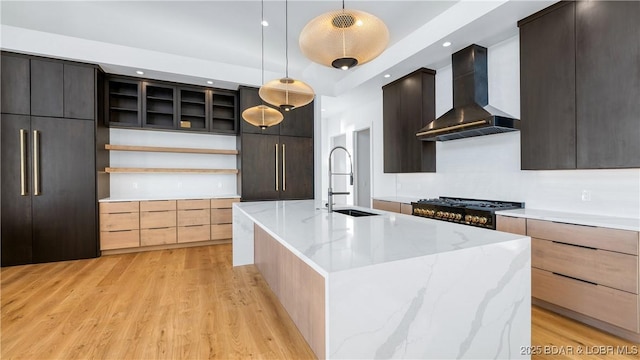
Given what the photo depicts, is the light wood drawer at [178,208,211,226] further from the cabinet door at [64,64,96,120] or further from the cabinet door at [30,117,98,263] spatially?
the cabinet door at [64,64,96,120]

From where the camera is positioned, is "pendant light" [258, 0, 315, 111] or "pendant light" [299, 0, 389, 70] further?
"pendant light" [258, 0, 315, 111]

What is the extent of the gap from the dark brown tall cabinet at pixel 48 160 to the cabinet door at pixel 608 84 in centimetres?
545

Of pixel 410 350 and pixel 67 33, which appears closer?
pixel 410 350

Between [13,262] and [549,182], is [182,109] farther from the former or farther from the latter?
[549,182]

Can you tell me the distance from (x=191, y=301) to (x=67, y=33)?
12.3ft

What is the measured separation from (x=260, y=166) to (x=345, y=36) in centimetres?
353

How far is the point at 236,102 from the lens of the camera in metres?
4.98

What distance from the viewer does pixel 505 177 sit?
3.25m

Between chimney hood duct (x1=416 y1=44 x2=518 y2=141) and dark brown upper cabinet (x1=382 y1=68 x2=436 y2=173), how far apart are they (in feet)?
1.73

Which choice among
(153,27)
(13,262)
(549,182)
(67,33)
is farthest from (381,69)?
(13,262)

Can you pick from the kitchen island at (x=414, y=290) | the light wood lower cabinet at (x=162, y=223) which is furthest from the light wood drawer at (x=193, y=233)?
the kitchen island at (x=414, y=290)

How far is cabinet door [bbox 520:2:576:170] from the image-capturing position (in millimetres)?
2441

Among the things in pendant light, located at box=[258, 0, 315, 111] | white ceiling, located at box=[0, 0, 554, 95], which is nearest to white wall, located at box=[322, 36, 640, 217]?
white ceiling, located at box=[0, 0, 554, 95]

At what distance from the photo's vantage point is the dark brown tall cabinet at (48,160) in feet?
11.6
